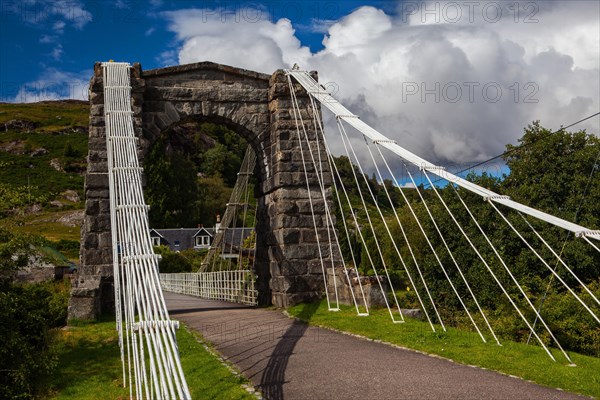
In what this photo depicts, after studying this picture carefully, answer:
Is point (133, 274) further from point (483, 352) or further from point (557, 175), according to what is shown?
point (557, 175)

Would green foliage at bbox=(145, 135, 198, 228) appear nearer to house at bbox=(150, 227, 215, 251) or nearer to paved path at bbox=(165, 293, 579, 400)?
house at bbox=(150, 227, 215, 251)

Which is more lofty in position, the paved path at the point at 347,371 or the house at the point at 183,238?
the house at the point at 183,238

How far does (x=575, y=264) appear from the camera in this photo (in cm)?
1570

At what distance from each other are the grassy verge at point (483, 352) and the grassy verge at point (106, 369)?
2.16m

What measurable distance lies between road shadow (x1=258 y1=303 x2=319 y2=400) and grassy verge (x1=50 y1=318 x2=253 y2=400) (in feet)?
0.69

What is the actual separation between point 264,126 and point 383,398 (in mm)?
8104

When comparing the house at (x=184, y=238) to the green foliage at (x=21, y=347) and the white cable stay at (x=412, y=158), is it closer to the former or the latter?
the white cable stay at (x=412, y=158)

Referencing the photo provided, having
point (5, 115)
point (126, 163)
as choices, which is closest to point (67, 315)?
point (126, 163)

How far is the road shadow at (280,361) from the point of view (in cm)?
483

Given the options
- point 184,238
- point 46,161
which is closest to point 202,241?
point 184,238

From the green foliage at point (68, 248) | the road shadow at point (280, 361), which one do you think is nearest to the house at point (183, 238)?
the green foliage at point (68, 248)

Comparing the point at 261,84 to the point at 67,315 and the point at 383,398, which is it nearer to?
the point at 67,315

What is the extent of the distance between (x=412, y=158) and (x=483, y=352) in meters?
2.61

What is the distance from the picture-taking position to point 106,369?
6.38 m
